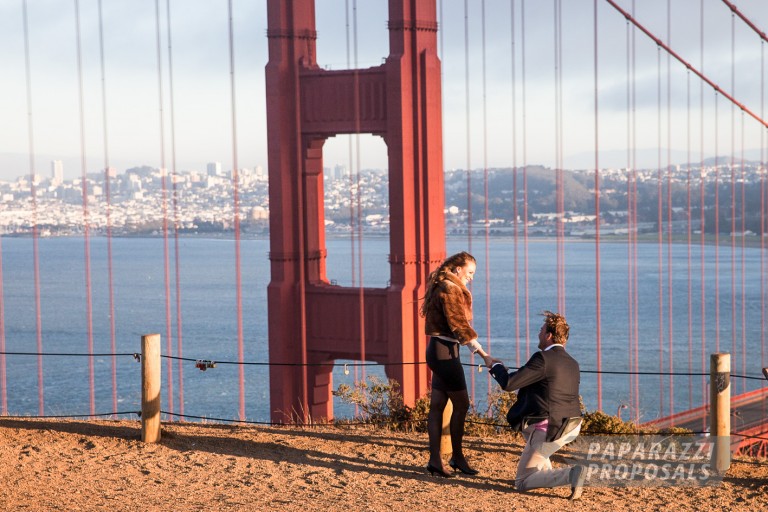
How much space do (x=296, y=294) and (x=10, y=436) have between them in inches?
563

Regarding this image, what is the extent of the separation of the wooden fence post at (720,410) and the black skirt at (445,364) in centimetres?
175

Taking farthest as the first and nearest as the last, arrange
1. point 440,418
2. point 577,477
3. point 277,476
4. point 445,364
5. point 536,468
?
point 277,476 → point 440,418 → point 445,364 → point 536,468 → point 577,477

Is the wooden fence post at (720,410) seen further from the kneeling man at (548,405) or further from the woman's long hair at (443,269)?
the woman's long hair at (443,269)

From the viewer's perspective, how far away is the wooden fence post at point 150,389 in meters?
8.00

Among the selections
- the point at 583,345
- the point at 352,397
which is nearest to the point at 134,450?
the point at 352,397

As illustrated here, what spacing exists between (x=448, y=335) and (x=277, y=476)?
5.12ft

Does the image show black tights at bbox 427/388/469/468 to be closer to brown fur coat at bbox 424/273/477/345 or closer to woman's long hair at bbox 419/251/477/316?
brown fur coat at bbox 424/273/477/345

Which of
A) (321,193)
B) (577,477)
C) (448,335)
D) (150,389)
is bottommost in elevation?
(577,477)

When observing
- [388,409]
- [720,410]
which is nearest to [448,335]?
[720,410]

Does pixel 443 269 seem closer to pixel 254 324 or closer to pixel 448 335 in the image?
pixel 448 335

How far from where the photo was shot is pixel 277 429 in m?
8.70

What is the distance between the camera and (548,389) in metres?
6.32

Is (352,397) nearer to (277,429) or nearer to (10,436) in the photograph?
(277,429)

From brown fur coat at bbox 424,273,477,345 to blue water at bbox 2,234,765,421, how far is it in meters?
23.1
